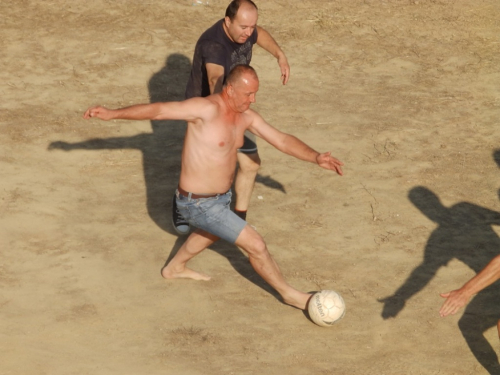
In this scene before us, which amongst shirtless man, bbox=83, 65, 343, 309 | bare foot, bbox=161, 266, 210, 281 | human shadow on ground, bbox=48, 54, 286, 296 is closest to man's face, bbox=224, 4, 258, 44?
shirtless man, bbox=83, 65, 343, 309

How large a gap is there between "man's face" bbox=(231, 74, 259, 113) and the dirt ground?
2.04 meters

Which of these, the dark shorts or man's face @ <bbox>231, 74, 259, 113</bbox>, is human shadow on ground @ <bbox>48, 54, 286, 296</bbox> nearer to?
the dark shorts

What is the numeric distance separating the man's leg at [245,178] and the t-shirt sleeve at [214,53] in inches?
41.4

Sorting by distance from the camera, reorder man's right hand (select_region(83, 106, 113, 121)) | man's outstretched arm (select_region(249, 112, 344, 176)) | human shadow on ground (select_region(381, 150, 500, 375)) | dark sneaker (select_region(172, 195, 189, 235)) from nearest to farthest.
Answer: man's right hand (select_region(83, 106, 113, 121))
man's outstretched arm (select_region(249, 112, 344, 176))
human shadow on ground (select_region(381, 150, 500, 375))
dark sneaker (select_region(172, 195, 189, 235))

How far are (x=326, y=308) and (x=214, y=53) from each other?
114 inches

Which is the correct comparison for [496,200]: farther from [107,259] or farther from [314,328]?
[107,259]

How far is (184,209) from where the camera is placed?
8.28m

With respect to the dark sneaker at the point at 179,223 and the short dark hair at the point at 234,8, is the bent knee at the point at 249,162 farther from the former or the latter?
the short dark hair at the point at 234,8

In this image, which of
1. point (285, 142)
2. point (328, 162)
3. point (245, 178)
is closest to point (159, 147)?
point (245, 178)

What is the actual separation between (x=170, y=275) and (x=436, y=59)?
708 cm

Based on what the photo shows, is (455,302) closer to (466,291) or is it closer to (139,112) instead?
(466,291)

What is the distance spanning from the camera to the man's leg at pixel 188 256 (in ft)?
28.3

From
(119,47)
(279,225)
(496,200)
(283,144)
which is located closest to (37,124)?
(119,47)

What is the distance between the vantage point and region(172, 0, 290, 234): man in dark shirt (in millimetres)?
9094
